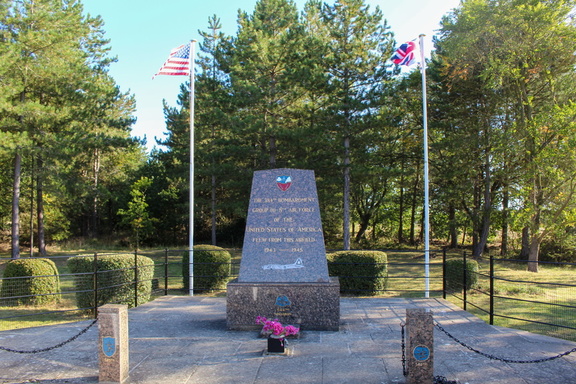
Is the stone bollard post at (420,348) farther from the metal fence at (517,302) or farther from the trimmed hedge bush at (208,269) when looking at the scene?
the trimmed hedge bush at (208,269)

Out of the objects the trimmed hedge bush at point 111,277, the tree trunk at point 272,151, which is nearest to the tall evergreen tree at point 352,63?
the tree trunk at point 272,151

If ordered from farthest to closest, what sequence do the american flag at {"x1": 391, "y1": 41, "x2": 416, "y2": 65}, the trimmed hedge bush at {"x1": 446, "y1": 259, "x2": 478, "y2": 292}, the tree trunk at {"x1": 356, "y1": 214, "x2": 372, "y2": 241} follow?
the tree trunk at {"x1": 356, "y1": 214, "x2": 372, "y2": 241}, the trimmed hedge bush at {"x1": 446, "y1": 259, "x2": 478, "y2": 292}, the american flag at {"x1": 391, "y1": 41, "x2": 416, "y2": 65}

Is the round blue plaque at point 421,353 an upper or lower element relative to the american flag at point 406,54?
lower

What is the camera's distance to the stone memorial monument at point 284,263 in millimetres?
7203

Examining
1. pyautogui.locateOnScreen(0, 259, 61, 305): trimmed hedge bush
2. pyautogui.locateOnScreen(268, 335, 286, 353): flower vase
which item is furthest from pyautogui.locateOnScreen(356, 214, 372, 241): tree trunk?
pyautogui.locateOnScreen(268, 335, 286, 353): flower vase

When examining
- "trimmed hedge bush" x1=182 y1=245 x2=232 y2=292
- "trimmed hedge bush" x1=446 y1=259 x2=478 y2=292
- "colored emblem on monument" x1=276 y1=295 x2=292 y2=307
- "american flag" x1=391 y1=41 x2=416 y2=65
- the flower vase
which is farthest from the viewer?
"trimmed hedge bush" x1=182 y1=245 x2=232 y2=292

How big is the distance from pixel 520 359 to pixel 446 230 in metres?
31.6

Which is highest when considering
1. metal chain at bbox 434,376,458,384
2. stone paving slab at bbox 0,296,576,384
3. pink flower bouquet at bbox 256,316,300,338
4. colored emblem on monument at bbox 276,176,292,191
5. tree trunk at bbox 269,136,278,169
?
tree trunk at bbox 269,136,278,169

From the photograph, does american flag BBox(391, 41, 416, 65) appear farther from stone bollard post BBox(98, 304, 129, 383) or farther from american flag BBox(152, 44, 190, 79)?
stone bollard post BBox(98, 304, 129, 383)

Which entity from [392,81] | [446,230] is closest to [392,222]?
[446,230]

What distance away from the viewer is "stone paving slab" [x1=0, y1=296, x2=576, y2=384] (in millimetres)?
4988

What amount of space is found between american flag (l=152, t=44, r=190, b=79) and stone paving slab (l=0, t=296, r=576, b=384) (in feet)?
22.3

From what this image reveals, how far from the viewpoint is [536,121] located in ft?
63.8

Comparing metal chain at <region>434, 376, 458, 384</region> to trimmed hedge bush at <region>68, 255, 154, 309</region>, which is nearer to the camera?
metal chain at <region>434, 376, 458, 384</region>
